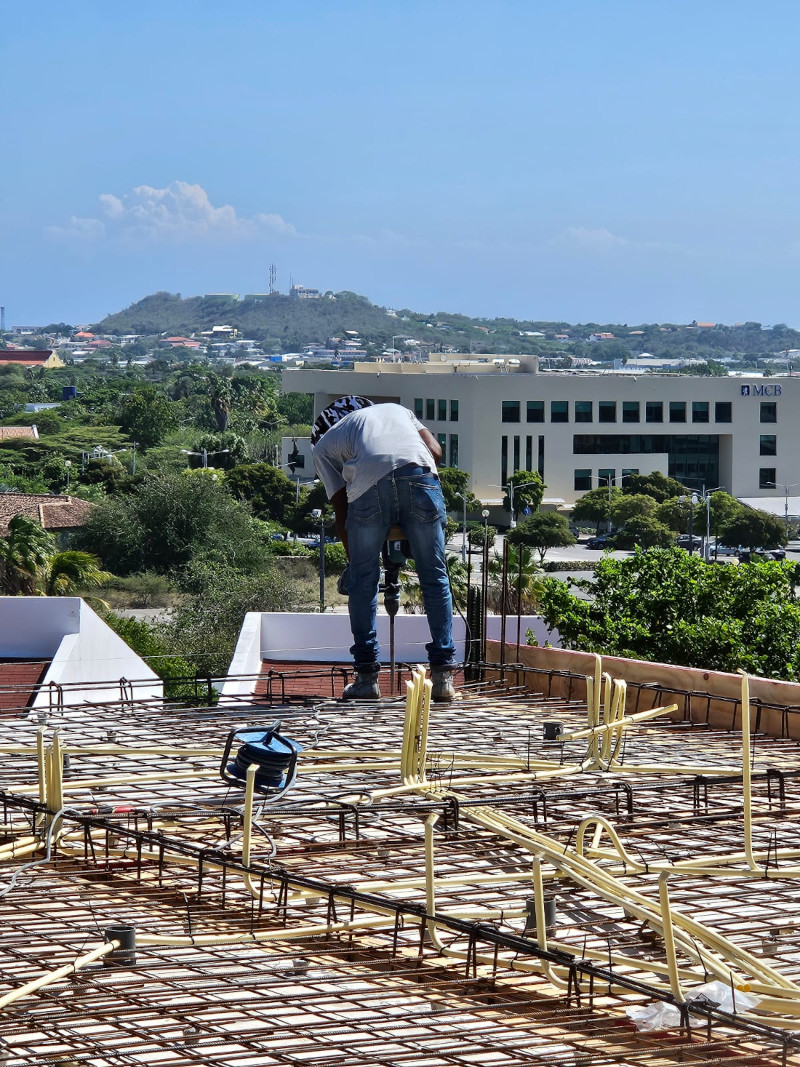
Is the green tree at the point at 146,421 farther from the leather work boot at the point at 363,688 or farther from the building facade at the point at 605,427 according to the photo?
the leather work boot at the point at 363,688

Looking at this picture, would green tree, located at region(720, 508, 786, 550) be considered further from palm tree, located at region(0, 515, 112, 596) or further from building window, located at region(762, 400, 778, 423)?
palm tree, located at region(0, 515, 112, 596)

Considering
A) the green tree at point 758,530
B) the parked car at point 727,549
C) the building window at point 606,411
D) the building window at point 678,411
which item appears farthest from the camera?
the building window at point 678,411

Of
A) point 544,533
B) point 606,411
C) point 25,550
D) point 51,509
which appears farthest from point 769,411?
point 25,550

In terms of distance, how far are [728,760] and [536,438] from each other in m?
98.5

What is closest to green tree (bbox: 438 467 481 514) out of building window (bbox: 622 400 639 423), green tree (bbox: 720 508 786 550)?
building window (bbox: 622 400 639 423)

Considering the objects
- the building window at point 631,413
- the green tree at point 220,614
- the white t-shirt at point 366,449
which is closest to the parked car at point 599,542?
the building window at point 631,413

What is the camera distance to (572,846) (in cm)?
711

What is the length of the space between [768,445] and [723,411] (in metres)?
5.10

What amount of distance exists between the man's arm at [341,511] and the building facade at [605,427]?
311 ft

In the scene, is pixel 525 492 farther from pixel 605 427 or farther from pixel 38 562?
pixel 38 562

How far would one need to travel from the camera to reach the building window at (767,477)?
11262 centimetres

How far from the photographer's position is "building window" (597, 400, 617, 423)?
4274 inches

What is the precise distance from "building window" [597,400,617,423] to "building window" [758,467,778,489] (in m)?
13.3

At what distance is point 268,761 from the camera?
774cm
